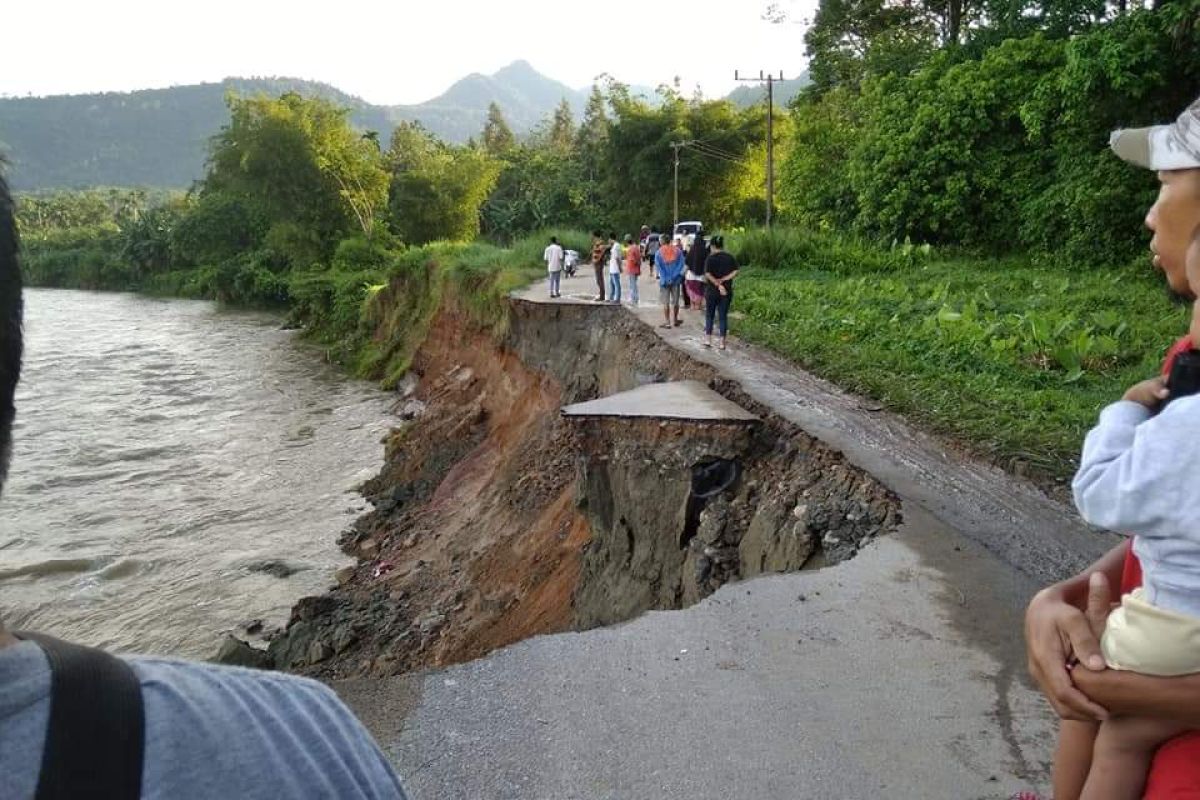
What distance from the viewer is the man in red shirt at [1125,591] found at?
1.63 metres

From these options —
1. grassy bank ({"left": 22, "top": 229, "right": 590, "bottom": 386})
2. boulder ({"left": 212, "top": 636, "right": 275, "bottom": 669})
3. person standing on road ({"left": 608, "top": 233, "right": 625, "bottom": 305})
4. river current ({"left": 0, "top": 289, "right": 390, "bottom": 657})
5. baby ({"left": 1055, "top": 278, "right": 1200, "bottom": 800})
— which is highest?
baby ({"left": 1055, "top": 278, "right": 1200, "bottom": 800})

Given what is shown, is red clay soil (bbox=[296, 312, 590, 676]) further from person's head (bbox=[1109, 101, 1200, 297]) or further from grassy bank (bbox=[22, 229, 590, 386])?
person's head (bbox=[1109, 101, 1200, 297])

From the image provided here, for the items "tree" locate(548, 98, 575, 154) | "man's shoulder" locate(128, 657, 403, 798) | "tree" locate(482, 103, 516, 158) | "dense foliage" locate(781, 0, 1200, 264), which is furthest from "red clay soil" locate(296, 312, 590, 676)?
"tree" locate(482, 103, 516, 158)

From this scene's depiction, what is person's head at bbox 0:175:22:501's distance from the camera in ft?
2.98

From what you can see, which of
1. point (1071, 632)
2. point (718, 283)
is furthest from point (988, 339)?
point (1071, 632)

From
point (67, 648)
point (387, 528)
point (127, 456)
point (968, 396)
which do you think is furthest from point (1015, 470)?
point (127, 456)

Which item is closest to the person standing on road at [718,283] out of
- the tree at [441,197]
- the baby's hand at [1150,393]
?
the baby's hand at [1150,393]

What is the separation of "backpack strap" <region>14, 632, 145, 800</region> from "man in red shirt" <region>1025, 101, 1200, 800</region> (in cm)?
176

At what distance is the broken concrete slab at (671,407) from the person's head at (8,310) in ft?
22.2

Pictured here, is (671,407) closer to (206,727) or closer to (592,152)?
(206,727)

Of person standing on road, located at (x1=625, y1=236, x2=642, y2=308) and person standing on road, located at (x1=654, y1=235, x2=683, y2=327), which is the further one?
person standing on road, located at (x1=625, y1=236, x2=642, y2=308)

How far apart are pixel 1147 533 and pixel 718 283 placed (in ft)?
32.7

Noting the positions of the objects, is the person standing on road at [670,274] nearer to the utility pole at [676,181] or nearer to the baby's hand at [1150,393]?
the baby's hand at [1150,393]

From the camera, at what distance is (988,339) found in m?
10.4
